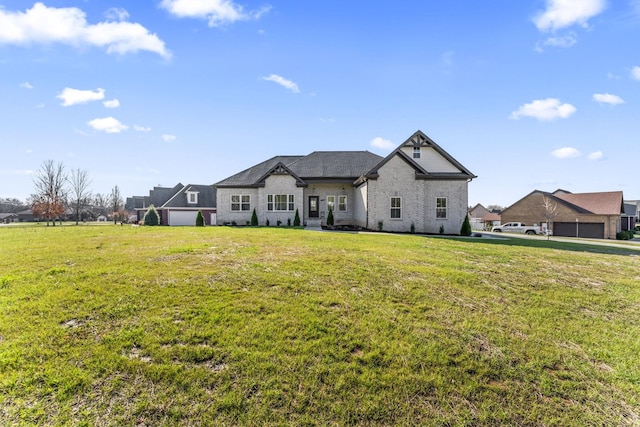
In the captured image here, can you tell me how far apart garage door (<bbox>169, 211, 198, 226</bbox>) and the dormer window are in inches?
62.1

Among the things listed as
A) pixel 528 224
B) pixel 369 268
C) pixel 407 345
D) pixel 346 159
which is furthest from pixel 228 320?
pixel 528 224

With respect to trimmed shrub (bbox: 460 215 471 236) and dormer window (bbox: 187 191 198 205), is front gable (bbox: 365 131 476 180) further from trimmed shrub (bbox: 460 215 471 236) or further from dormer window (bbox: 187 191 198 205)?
dormer window (bbox: 187 191 198 205)

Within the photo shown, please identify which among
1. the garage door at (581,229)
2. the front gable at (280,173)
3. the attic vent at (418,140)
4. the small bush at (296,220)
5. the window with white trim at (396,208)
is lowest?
the garage door at (581,229)

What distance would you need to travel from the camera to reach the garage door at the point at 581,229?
41.1 meters

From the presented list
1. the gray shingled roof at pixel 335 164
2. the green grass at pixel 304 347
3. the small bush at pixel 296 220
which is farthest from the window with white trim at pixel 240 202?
the green grass at pixel 304 347

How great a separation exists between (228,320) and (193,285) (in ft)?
5.73

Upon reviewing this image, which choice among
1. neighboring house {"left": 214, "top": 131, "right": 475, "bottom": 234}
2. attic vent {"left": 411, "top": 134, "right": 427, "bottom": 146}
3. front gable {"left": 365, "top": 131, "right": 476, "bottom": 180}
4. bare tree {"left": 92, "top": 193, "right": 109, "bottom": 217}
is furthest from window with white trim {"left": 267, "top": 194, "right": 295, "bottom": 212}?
bare tree {"left": 92, "top": 193, "right": 109, "bottom": 217}

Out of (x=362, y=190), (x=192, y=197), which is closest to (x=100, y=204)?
(x=192, y=197)

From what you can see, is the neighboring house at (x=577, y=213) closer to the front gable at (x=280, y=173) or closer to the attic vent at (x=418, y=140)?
the attic vent at (x=418, y=140)

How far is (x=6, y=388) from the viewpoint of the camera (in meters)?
3.81

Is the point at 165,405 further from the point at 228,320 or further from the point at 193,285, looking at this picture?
the point at 193,285

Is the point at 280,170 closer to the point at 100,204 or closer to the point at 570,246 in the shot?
the point at 570,246

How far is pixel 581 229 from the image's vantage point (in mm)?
42312

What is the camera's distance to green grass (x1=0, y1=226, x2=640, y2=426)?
148 inches
